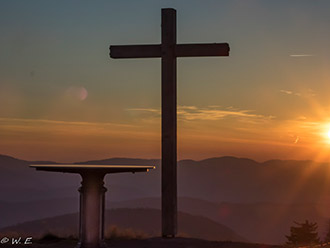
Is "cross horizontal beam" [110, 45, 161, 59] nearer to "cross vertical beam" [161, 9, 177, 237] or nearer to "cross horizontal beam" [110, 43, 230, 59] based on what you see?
"cross horizontal beam" [110, 43, 230, 59]

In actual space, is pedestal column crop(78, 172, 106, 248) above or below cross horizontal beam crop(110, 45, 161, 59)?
below

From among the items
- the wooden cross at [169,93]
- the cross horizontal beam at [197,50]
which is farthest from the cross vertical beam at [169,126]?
the cross horizontal beam at [197,50]

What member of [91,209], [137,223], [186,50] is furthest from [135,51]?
[137,223]

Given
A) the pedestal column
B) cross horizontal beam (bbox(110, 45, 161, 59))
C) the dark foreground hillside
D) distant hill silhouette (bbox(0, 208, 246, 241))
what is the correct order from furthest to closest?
distant hill silhouette (bbox(0, 208, 246, 241))
cross horizontal beam (bbox(110, 45, 161, 59))
the dark foreground hillside
the pedestal column

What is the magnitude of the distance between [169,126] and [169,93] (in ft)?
1.97

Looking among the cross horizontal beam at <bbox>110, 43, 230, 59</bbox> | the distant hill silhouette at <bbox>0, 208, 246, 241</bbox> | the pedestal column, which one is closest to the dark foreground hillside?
the distant hill silhouette at <bbox>0, 208, 246, 241</bbox>

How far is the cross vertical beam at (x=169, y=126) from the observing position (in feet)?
31.3

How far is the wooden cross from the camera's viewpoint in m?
9.54

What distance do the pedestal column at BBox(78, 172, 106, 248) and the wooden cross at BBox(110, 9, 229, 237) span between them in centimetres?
190

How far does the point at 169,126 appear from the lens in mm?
9641

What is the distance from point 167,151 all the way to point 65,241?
2533mm

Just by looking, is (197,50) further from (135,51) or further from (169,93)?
(135,51)

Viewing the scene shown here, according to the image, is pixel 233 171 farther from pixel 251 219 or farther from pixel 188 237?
pixel 188 237

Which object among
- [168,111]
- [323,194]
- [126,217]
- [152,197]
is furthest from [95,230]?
[323,194]
